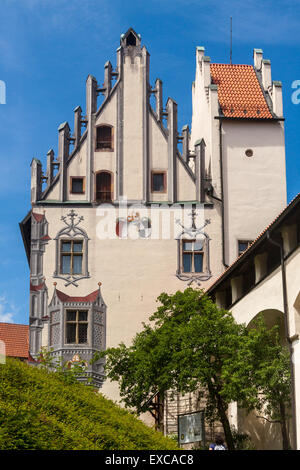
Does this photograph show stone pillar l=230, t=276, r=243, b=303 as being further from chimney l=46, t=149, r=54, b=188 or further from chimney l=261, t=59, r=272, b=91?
chimney l=261, t=59, r=272, b=91

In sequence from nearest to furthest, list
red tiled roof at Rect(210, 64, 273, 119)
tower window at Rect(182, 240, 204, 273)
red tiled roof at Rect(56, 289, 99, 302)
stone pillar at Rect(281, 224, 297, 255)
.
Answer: stone pillar at Rect(281, 224, 297, 255) → red tiled roof at Rect(56, 289, 99, 302) → tower window at Rect(182, 240, 204, 273) → red tiled roof at Rect(210, 64, 273, 119)

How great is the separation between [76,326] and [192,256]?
19.5 ft

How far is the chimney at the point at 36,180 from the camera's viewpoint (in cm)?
3938

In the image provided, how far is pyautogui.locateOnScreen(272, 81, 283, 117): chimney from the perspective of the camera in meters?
41.5

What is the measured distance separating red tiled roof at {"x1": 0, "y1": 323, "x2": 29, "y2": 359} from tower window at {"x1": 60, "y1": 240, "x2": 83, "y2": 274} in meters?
20.4

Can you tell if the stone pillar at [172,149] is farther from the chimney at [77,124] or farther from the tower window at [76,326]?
the tower window at [76,326]

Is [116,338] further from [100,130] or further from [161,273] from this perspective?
[100,130]

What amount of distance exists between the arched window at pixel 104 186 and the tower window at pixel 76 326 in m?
5.20

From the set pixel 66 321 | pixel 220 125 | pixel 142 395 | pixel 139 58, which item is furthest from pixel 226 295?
pixel 139 58

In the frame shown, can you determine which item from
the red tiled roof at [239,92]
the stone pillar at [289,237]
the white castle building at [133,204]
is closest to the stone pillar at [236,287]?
the stone pillar at [289,237]

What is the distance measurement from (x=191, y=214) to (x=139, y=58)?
782 cm

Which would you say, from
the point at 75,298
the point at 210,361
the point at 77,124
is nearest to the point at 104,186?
the point at 77,124

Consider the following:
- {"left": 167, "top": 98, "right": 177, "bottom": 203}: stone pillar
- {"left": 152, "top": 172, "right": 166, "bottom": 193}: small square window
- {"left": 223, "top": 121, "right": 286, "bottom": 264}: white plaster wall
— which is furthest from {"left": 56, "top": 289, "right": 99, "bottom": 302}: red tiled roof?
{"left": 223, "top": 121, "right": 286, "bottom": 264}: white plaster wall

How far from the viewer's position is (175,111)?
40781mm
